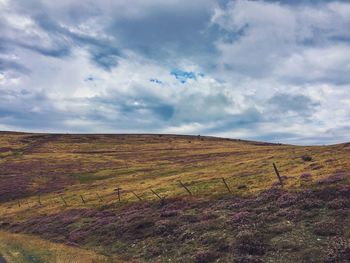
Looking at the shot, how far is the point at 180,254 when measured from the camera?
28203mm

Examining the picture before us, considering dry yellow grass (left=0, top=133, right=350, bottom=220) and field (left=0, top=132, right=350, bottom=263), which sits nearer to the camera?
field (left=0, top=132, right=350, bottom=263)

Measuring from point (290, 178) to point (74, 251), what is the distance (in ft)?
82.4

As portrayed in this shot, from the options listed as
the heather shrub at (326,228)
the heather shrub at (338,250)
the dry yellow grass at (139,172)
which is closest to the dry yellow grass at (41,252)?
the heather shrub at (326,228)

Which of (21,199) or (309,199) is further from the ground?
(309,199)

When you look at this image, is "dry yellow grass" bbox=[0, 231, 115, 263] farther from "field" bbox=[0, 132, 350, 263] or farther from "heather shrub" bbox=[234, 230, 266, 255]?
"heather shrub" bbox=[234, 230, 266, 255]

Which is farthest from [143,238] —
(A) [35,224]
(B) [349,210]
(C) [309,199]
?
(A) [35,224]

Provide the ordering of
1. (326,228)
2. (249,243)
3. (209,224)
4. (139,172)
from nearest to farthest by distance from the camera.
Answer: (249,243) → (326,228) → (209,224) → (139,172)

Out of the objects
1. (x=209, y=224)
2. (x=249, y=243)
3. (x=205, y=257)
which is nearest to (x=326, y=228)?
(x=249, y=243)

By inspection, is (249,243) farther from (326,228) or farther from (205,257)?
(326,228)

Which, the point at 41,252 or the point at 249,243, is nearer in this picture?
the point at 249,243

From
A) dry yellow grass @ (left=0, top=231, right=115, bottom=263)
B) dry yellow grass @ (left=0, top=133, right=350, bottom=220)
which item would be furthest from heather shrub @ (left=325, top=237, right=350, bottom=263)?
dry yellow grass @ (left=0, top=133, right=350, bottom=220)

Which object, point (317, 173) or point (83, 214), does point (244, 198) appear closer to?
point (317, 173)

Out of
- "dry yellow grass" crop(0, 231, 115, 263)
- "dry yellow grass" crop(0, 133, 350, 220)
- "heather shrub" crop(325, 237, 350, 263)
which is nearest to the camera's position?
"heather shrub" crop(325, 237, 350, 263)

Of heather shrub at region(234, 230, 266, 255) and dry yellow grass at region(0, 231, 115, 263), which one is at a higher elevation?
heather shrub at region(234, 230, 266, 255)
